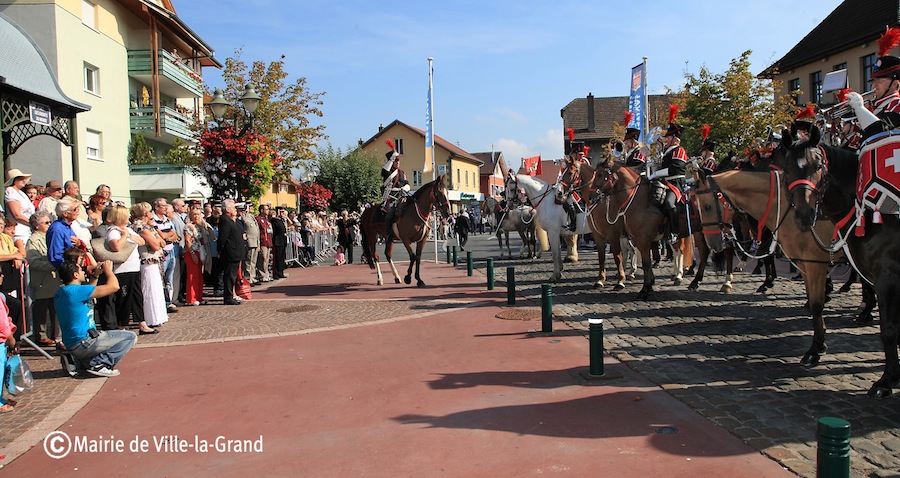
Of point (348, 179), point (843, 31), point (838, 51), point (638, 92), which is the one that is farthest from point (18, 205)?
point (348, 179)

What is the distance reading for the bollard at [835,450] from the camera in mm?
3121

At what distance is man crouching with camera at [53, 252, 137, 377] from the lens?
667 centimetres

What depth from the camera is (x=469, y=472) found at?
13.7 feet

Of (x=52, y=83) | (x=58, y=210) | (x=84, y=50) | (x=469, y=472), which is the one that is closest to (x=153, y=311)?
(x=58, y=210)

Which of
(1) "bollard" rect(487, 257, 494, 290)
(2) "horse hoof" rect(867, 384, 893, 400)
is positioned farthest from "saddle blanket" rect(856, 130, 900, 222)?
(1) "bollard" rect(487, 257, 494, 290)

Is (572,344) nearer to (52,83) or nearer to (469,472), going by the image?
(469,472)

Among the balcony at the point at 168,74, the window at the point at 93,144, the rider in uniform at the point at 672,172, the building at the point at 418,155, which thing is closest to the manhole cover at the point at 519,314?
the rider in uniform at the point at 672,172

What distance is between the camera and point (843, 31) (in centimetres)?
3291

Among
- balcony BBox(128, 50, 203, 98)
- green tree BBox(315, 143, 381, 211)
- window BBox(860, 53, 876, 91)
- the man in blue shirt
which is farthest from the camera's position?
green tree BBox(315, 143, 381, 211)

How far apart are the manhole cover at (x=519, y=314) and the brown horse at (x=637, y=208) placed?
2.26 m

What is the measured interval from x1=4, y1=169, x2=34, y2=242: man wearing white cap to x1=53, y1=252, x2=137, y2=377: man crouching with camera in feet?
6.82

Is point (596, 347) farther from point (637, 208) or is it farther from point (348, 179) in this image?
point (348, 179)

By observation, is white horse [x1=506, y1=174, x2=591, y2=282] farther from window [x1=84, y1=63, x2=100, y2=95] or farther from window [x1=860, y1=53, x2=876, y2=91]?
window [x1=860, y1=53, x2=876, y2=91]

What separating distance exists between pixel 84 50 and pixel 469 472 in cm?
2536
